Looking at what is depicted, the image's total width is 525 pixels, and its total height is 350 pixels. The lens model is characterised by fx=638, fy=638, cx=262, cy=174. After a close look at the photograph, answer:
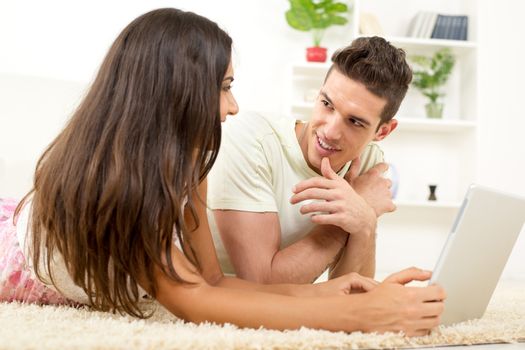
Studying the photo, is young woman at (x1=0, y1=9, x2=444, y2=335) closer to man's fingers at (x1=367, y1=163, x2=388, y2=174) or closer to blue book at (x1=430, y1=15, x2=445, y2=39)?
man's fingers at (x1=367, y1=163, x2=388, y2=174)

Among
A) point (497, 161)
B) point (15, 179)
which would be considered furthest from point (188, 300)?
point (497, 161)

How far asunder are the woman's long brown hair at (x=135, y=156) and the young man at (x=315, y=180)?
1.01ft

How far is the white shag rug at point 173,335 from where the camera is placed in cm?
98

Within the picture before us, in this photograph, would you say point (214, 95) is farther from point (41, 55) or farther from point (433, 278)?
point (41, 55)

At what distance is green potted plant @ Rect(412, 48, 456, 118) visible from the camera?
3680mm

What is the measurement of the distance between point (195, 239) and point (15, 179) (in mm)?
1479

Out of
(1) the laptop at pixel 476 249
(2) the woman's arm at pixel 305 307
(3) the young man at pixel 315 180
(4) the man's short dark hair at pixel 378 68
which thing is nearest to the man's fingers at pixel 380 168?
(3) the young man at pixel 315 180

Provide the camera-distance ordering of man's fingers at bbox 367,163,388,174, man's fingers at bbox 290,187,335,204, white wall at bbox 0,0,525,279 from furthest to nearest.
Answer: white wall at bbox 0,0,525,279 → man's fingers at bbox 367,163,388,174 → man's fingers at bbox 290,187,335,204

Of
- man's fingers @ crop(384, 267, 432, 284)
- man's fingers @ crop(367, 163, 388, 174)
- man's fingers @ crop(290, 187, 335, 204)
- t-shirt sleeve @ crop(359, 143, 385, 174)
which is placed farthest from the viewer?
t-shirt sleeve @ crop(359, 143, 385, 174)

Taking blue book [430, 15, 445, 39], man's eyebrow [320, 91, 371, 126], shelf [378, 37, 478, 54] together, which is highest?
blue book [430, 15, 445, 39]

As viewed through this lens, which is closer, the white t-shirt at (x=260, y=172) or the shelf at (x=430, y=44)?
the white t-shirt at (x=260, y=172)

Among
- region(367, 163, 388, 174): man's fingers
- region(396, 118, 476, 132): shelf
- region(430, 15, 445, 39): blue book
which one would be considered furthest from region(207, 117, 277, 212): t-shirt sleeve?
region(430, 15, 445, 39): blue book

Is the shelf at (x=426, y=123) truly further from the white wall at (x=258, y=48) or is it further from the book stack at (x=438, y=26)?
the book stack at (x=438, y=26)

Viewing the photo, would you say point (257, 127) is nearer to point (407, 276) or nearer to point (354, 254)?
point (354, 254)
